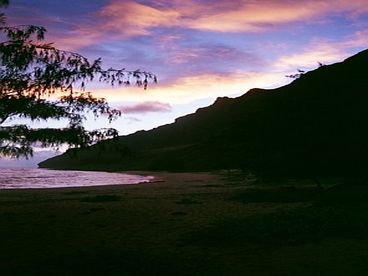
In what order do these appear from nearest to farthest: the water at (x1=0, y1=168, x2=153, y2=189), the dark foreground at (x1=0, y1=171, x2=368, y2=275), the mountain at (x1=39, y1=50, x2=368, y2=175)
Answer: the dark foreground at (x1=0, y1=171, x2=368, y2=275), the mountain at (x1=39, y1=50, x2=368, y2=175), the water at (x1=0, y1=168, x2=153, y2=189)

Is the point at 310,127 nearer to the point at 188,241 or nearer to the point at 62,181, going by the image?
the point at 188,241

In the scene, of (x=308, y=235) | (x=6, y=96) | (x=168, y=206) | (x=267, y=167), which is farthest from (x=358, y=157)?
(x=6, y=96)

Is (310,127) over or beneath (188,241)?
over

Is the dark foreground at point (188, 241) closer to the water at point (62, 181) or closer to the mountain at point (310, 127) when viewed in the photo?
the mountain at point (310, 127)

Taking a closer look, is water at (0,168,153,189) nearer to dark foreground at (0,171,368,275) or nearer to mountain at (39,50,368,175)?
mountain at (39,50,368,175)

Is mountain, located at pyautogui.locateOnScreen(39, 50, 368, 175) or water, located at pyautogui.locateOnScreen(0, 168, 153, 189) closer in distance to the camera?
mountain, located at pyautogui.locateOnScreen(39, 50, 368, 175)

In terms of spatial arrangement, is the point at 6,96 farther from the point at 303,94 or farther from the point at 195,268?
Answer: the point at 303,94

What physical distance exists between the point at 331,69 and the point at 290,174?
7.75m

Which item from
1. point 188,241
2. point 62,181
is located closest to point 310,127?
point 188,241

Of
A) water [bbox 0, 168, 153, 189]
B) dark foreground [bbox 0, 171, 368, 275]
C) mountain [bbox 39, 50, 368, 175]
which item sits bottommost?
water [bbox 0, 168, 153, 189]

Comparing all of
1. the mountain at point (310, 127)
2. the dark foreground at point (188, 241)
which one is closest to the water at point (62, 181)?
the mountain at point (310, 127)

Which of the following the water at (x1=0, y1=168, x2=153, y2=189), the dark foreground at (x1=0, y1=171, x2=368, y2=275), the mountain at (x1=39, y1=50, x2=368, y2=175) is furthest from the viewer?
the water at (x1=0, y1=168, x2=153, y2=189)

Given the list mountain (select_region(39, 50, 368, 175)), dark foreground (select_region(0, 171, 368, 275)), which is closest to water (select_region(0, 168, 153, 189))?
mountain (select_region(39, 50, 368, 175))

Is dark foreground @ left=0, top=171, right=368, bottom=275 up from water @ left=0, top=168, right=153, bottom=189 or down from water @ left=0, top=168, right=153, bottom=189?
up
